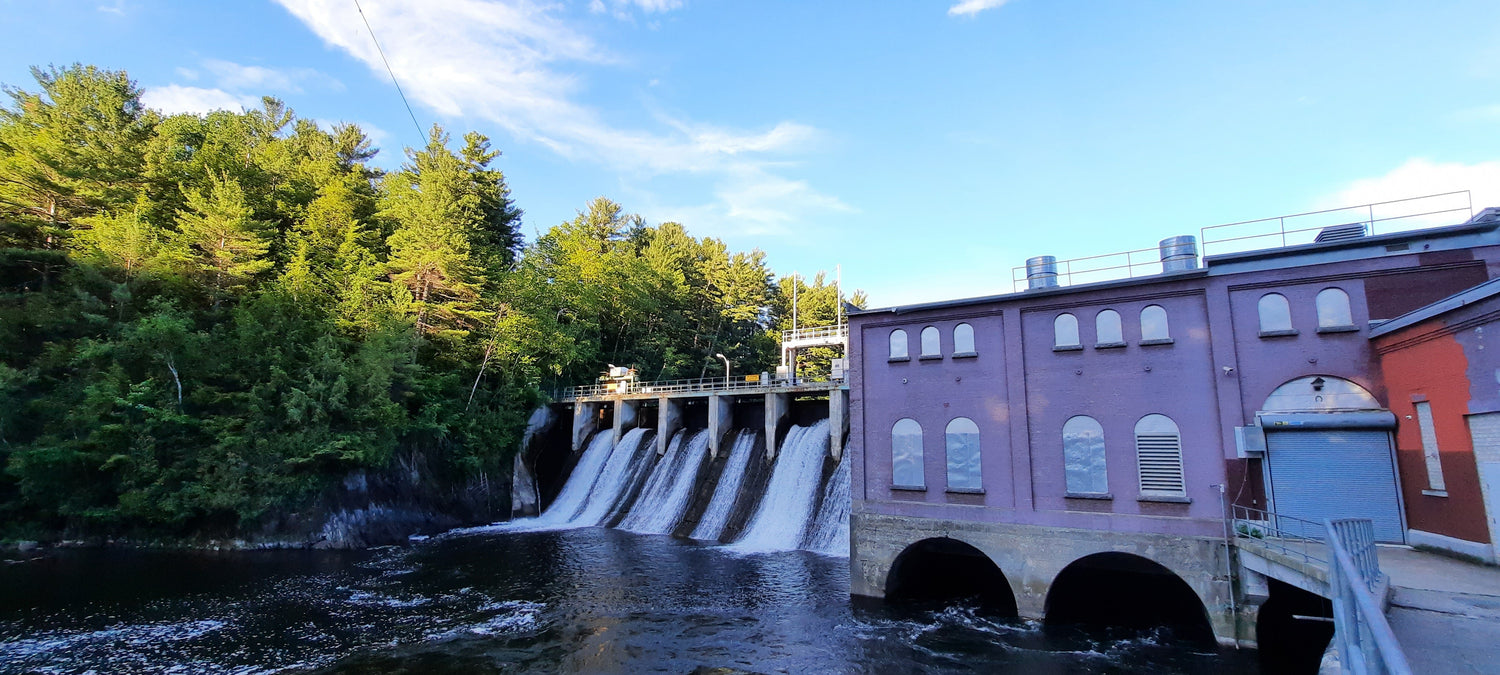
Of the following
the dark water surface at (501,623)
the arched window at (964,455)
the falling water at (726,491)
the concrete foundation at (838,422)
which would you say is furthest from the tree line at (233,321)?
the arched window at (964,455)

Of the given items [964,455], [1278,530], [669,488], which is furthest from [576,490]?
[1278,530]

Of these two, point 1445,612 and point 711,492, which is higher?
point 1445,612

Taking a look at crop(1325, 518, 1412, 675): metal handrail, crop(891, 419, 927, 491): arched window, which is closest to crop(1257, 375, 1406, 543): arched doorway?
crop(1325, 518, 1412, 675): metal handrail

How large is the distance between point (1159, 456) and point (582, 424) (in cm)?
3039

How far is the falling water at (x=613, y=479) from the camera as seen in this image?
1206 inches

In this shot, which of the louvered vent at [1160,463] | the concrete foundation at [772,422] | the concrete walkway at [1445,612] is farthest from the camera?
the concrete foundation at [772,422]

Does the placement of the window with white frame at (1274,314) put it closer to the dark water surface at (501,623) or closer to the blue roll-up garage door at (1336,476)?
the blue roll-up garage door at (1336,476)

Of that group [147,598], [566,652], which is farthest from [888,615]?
[147,598]

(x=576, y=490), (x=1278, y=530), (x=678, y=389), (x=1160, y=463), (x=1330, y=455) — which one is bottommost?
(x=576, y=490)

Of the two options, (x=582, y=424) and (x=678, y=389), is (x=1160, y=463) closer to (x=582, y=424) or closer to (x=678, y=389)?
(x=678, y=389)

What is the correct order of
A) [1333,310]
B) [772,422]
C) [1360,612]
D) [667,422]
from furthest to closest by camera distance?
[667,422]
[772,422]
[1333,310]
[1360,612]

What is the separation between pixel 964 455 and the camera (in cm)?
1452

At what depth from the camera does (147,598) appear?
53.6ft

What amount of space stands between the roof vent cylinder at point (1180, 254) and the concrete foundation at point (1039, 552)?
5.79 metres
